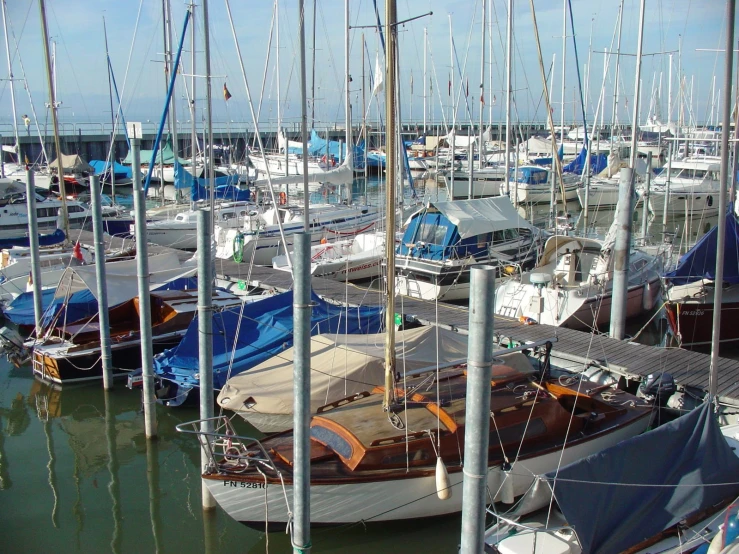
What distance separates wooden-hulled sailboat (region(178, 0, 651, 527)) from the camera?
9.23 m

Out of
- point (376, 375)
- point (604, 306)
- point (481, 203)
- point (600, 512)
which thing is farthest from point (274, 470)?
point (481, 203)

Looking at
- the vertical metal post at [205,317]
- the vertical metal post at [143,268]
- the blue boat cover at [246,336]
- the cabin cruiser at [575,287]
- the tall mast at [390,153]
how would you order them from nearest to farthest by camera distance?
the tall mast at [390,153] → the vertical metal post at [205,317] → the vertical metal post at [143,268] → the blue boat cover at [246,336] → the cabin cruiser at [575,287]

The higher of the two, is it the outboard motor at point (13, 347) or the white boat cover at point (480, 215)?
the white boat cover at point (480, 215)

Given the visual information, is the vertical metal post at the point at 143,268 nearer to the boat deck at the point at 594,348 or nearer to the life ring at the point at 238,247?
the boat deck at the point at 594,348

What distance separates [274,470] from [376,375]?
3.00 metres

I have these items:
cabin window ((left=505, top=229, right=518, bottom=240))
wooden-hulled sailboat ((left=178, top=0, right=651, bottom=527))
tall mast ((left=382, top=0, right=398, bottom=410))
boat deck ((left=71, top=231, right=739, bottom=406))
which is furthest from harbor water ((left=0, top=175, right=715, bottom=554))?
cabin window ((left=505, top=229, right=518, bottom=240))

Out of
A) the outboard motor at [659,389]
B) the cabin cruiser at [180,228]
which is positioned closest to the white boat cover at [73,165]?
the cabin cruiser at [180,228]

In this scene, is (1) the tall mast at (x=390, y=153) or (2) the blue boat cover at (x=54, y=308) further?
(2) the blue boat cover at (x=54, y=308)

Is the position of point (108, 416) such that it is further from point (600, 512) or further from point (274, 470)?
point (600, 512)

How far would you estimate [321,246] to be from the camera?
24.3 metres

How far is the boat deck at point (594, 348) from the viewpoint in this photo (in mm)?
12672

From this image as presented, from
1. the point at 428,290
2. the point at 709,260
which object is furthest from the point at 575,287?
the point at 428,290

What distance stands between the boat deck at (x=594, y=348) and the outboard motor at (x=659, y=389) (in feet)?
1.16

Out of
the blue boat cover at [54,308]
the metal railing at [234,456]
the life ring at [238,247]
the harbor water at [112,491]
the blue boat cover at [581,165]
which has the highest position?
the blue boat cover at [581,165]
